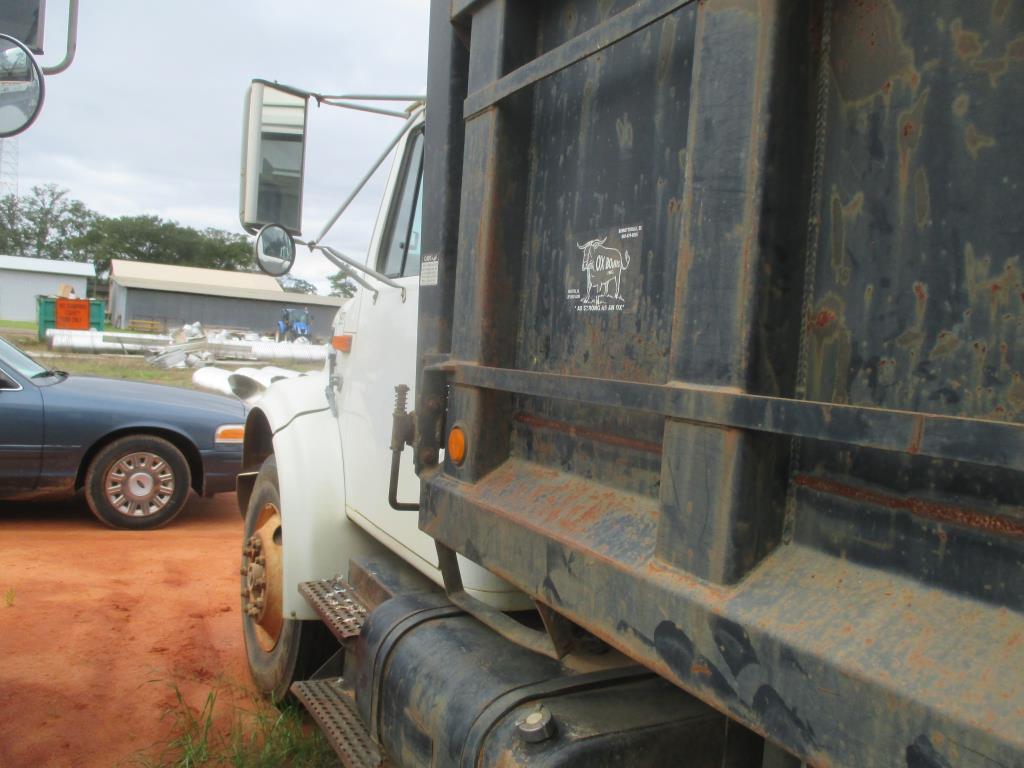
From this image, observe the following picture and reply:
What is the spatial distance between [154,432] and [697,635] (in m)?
6.54

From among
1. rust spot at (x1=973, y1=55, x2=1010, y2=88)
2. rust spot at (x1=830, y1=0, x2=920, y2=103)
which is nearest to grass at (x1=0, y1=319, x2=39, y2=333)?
rust spot at (x1=830, y1=0, x2=920, y2=103)

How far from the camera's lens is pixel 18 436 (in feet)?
21.5

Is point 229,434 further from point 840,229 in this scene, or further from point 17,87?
point 840,229

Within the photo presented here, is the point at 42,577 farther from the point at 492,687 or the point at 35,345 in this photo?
the point at 35,345

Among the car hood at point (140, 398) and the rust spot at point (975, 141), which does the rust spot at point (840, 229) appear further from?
the car hood at point (140, 398)

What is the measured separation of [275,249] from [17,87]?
5.03 ft

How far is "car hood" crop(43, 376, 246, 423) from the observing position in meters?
6.90

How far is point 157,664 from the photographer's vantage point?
428 cm

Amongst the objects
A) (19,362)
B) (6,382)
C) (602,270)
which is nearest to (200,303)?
(19,362)

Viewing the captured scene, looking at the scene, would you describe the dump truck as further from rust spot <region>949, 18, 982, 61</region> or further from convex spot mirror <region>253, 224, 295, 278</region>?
convex spot mirror <region>253, 224, 295, 278</region>

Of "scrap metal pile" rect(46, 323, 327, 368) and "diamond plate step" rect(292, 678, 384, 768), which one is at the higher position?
"scrap metal pile" rect(46, 323, 327, 368)

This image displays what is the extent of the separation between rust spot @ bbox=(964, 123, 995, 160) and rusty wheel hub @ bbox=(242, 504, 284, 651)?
290cm

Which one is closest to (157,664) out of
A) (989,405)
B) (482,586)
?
(482,586)

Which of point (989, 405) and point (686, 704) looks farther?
point (686, 704)
